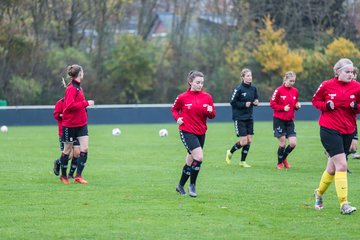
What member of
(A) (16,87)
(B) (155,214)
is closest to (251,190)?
(B) (155,214)

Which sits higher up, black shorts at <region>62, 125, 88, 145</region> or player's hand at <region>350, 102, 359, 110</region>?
player's hand at <region>350, 102, 359, 110</region>

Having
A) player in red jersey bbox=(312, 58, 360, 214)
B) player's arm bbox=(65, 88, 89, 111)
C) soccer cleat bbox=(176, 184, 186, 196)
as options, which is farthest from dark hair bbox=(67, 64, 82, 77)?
player in red jersey bbox=(312, 58, 360, 214)

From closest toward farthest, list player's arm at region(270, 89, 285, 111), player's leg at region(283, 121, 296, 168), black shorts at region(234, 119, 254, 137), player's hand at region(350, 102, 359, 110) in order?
player's hand at region(350, 102, 359, 110) → player's arm at region(270, 89, 285, 111) → player's leg at region(283, 121, 296, 168) → black shorts at region(234, 119, 254, 137)

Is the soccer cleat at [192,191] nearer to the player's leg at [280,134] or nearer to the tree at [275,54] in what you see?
the player's leg at [280,134]

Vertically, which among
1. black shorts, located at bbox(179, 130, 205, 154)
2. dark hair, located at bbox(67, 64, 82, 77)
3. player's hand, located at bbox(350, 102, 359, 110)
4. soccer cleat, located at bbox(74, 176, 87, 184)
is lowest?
soccer cleat, located at bbox(74, 176, 87, 184)

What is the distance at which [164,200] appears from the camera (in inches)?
457

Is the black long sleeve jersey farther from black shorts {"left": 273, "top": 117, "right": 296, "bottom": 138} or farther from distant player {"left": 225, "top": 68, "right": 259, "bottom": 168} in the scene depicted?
black shorts {"left": 273, "top": 117, "right": 296, "bottom": 138}

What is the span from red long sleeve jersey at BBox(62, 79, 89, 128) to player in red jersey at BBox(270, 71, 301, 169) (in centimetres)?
452

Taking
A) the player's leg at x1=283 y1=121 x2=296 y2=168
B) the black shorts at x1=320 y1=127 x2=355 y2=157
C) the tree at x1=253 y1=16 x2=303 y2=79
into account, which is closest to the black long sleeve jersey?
the player's leg at x1=283 y1=121 x2=296 y2=168

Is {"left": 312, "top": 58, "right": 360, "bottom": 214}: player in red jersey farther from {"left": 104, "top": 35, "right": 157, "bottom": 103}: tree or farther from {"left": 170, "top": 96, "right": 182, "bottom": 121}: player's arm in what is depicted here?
{"left": 104, "top": 35, "right": 157, "bottom": 103}: tree

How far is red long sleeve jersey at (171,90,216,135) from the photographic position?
39.3 ft

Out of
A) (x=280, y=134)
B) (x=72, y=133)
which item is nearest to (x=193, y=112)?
(x=72, y=133)

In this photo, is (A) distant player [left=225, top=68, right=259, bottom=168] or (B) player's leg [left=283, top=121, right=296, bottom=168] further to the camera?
(A) distant player [left=225, top=68, right=259, bottom=168]

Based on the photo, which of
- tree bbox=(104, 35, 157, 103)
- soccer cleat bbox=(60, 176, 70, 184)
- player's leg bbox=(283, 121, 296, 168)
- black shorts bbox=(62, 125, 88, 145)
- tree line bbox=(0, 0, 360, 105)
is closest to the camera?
black shorts bbox=(62, 125, 88, 145)
